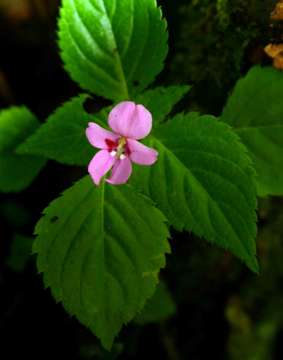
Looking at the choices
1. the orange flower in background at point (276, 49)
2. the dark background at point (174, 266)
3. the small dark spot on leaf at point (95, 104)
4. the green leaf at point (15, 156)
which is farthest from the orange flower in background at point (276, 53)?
the green leaf at point (15, 156)

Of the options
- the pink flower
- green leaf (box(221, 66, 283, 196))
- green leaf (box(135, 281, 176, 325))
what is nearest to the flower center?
the pink flower

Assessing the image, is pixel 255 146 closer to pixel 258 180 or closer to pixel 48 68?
pixel 258 180

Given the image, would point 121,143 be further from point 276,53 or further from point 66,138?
point 276,53

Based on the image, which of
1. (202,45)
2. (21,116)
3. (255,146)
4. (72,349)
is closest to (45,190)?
(21,116)

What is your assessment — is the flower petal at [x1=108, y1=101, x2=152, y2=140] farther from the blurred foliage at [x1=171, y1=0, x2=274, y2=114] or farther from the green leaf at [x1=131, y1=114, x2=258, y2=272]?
the blurred foliage at [x1=171, y1=0, x2=274, y2=114]

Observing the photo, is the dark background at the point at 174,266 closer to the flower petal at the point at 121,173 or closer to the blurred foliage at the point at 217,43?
the blurred foliage at the point at 217,43
